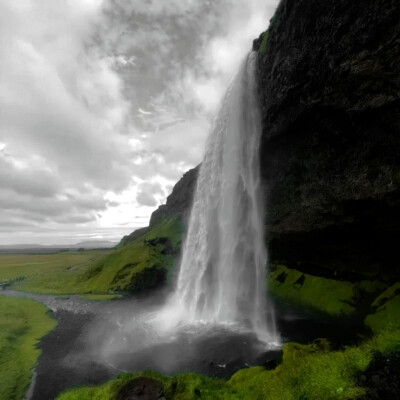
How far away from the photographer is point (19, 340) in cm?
2880

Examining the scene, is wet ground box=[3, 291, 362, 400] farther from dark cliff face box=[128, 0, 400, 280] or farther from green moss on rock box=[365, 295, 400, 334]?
dark cliff face box=[128, 0, 400, 280]

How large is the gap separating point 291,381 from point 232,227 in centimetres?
2576

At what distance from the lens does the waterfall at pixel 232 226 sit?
37.2 m

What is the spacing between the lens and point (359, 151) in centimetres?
2728

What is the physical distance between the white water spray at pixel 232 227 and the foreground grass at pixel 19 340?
17.1 metres

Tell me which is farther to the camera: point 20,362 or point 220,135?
point 220,135

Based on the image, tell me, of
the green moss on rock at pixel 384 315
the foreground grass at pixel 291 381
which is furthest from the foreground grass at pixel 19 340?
the green moss on rock at pixel 384 315

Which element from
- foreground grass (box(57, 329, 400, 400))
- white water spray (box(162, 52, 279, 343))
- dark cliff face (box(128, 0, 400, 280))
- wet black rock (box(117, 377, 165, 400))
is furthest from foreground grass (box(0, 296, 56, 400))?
dark cliff face (box(128, 0, 400, 280))

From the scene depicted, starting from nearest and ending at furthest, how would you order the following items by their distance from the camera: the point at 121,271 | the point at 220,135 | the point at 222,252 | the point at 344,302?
1. the point at 344,302
2. the point at 222,252
3. the point at 220,135
4. the point at 121,271

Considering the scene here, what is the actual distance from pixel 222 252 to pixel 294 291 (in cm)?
1270

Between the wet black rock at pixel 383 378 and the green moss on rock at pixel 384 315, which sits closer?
the wet black rock at pixel 383 378

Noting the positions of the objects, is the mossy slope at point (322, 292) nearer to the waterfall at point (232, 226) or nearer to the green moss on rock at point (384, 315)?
the green moss on rock at point (384, 315)

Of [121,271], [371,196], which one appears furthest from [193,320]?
[121,271]

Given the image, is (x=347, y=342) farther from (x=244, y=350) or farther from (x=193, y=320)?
(x=193, y=320)
